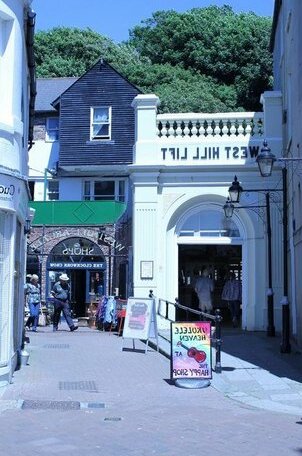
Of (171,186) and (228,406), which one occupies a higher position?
(171,186)

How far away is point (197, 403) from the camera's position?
32.4ft

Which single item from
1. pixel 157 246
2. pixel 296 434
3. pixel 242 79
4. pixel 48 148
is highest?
pixel 242 79

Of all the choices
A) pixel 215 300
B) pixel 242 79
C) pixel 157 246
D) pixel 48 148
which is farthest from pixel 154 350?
pixel 242 79

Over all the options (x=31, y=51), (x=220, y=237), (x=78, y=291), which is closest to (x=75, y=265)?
(x=78, y=291)

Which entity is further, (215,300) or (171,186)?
(215,300)

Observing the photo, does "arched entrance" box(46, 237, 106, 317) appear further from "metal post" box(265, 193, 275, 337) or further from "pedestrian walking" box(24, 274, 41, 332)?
"metal post" box(265, 193, 275, 337)

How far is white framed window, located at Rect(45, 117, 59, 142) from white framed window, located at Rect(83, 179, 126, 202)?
12.1 ft

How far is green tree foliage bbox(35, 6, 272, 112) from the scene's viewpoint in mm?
47406

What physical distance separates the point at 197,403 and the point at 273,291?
9.61 meters

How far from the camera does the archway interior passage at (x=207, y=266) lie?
2223 centimetres

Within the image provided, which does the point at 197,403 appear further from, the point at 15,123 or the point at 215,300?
the point at 215,300

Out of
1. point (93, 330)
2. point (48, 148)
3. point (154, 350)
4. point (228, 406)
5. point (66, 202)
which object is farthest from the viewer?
point (48, 148)

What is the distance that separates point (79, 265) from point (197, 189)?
11.2 m

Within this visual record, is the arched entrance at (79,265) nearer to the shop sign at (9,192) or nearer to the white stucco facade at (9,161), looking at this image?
the white stucco facade at (9,161)
